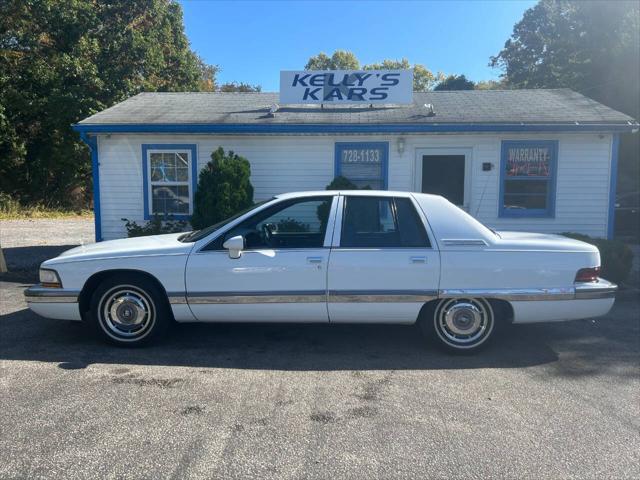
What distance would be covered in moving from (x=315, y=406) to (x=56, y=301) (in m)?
2.88

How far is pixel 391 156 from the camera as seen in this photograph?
Answer: 10.3 meters

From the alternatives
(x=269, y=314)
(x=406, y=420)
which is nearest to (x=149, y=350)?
(x=269, y=314)

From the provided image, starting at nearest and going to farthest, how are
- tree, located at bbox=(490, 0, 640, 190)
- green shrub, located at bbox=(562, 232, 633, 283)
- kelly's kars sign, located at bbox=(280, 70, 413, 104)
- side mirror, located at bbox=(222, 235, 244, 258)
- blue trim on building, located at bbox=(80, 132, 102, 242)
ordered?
side mirror, located at bbox=(222, 235, 244, 258)
green shrub, located at bbox=(562, 232, 633, 283)
blue trim on building, located at bbox=(80, 132, 102, 242)
kelly's kars sign, located at bbox=(280, 70, 413, 104)
tree, located at bbox=(490, 0, 640, 190)

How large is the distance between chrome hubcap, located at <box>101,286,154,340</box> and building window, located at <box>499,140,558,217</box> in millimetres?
7702

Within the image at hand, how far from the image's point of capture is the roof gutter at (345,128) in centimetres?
971

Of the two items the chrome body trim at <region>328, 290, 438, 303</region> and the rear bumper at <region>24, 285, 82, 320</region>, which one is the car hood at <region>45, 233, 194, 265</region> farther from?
the chrome body trim at <region>328, 290, 438, 303</region>

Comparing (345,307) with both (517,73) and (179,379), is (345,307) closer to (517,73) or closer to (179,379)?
(179,379)

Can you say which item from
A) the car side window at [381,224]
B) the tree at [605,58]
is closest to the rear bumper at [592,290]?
the car side window at [381,224]

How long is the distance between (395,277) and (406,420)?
152 cm

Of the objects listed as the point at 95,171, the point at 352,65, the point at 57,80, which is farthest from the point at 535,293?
the point at 352,65

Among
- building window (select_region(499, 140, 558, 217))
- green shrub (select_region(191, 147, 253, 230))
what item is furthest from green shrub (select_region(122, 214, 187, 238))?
building window (select_region(499, 140, 558, 217))

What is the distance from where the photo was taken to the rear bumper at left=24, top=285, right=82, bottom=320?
500 cm

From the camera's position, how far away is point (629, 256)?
8.38 m

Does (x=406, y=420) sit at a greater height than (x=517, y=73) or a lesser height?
lesser
